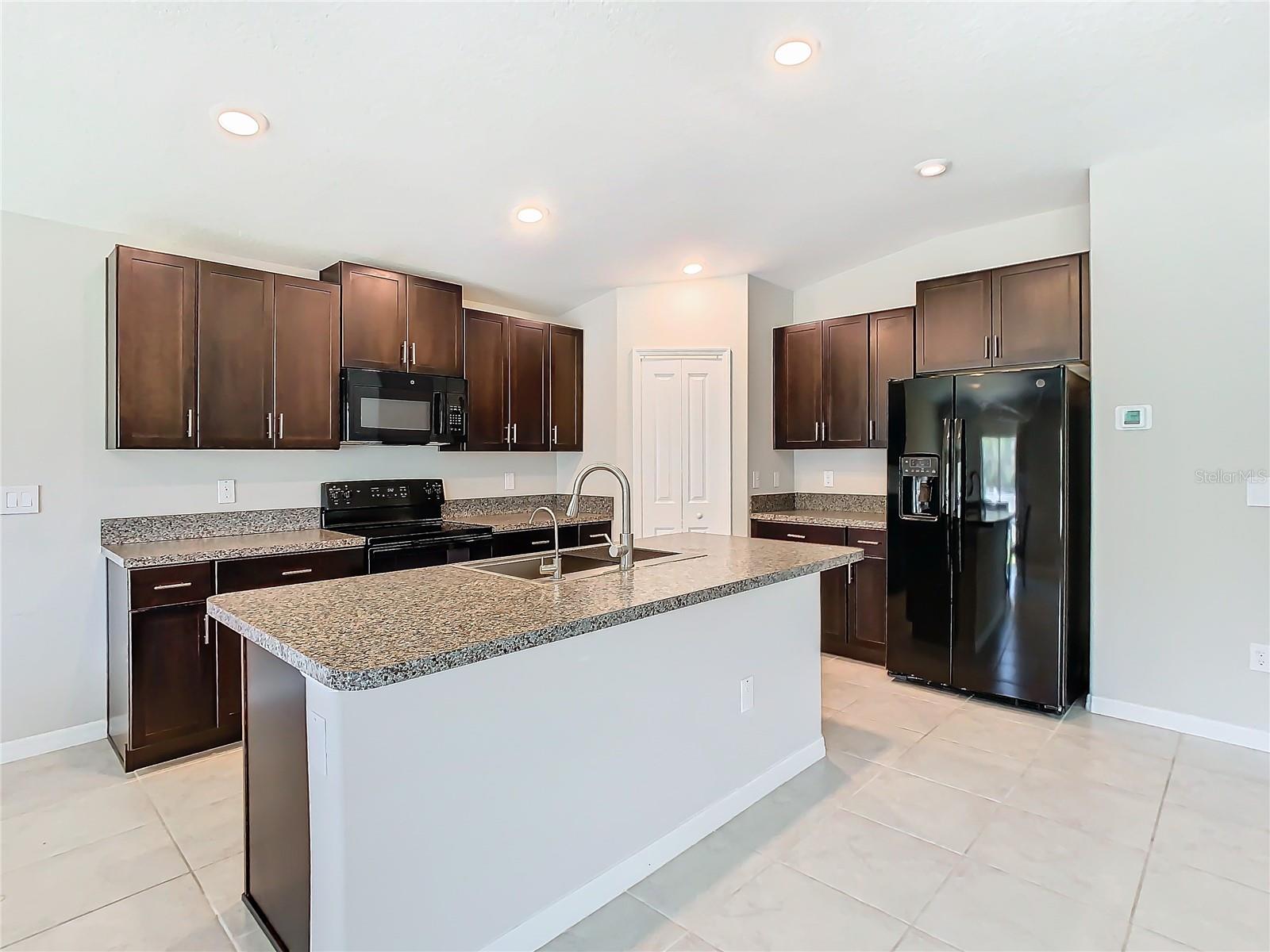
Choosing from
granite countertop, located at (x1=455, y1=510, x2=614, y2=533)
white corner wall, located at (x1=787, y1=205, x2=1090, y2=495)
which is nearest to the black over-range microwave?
granite countertop, located at (x1=455, y1=510, x2=614, y2=533)

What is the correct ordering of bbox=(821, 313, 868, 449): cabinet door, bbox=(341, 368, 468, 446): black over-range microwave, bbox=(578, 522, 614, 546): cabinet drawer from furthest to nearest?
bbox=(578, 522, 614, 546): cabinet drawer
bbox=(821, 313, 868, 449): cabinet door
bbox=(341, 368, 468, 446): black over-range microwave

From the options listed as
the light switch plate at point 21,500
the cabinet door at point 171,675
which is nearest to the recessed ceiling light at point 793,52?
the cabinet door at point 171,675

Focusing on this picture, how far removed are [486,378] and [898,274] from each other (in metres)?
2.85

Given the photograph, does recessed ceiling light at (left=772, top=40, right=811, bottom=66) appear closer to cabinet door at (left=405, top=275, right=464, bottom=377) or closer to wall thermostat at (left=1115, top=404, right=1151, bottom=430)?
wall thermostat at (left=1115, top=404, right=1151, bottom=430)

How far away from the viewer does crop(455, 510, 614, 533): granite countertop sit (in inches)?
168

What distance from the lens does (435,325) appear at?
4.11m

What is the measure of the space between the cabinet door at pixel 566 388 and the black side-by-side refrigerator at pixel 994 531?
7.26 feet

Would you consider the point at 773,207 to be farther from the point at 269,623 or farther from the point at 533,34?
the point at 269,623

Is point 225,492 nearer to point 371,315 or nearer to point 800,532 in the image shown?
point 371,315

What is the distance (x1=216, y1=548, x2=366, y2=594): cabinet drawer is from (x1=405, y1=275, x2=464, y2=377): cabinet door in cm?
122

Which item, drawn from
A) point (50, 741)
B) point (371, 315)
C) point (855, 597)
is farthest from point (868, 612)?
point (50, 741)

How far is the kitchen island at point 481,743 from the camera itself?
1.44m

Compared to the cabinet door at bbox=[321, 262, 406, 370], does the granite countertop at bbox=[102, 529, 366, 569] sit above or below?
below

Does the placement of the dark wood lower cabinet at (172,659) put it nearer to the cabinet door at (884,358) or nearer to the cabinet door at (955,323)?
the cabinet door at (884,358)
